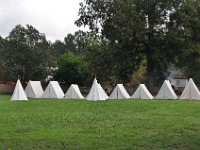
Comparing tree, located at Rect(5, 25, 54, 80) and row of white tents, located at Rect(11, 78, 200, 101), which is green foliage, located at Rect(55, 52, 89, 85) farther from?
row of white tents, located at Rect(11, 78, 200, 101)

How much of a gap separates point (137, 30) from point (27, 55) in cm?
1814

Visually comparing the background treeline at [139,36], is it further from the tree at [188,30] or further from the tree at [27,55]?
the tree at [27,55]

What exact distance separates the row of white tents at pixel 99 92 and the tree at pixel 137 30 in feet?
27.5

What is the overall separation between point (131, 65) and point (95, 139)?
4026 centimetres

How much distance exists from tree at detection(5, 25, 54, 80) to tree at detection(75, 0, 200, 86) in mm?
10777

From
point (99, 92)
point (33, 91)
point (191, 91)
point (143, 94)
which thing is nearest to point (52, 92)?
point (33, 91)

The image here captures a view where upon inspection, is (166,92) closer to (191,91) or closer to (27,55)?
(191,91)

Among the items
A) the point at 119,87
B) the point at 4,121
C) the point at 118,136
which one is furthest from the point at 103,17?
the point at 118,136

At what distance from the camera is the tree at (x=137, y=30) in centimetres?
5006

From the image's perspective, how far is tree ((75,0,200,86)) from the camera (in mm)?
50062

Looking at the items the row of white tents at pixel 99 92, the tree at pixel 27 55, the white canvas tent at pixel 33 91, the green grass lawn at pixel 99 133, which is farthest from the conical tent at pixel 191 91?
the tree at pixel 27 55

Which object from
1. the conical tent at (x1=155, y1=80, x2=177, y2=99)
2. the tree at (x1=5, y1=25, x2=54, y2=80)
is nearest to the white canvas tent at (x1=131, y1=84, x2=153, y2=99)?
the conical tent at (x1=155, y1=80, x2=177, y2=99)

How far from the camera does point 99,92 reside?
37562 millimetres

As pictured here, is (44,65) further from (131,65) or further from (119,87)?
(119,87)
